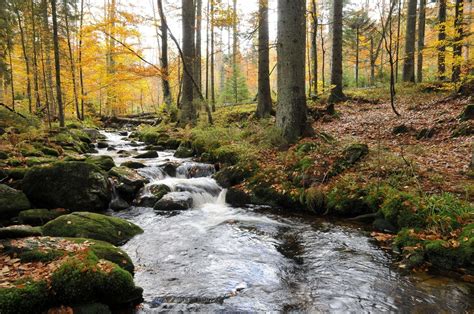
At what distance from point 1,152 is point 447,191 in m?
10.9

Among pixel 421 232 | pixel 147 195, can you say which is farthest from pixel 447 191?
pixel 147 195

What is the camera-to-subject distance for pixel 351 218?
684 centimetres

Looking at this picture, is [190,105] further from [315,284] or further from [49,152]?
[315,284]

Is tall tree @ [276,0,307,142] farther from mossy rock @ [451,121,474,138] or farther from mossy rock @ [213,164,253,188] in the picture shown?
mossy rock @ [451,121,474,138]

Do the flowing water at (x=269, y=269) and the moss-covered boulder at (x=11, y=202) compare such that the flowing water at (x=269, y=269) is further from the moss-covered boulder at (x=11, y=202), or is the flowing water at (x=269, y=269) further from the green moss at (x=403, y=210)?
the moss-covered boulder at (x=11, y=202)

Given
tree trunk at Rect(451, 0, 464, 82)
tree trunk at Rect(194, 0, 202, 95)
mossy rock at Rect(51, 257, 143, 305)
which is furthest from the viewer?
tree trunk at Rect(194, 0, 202, 95)

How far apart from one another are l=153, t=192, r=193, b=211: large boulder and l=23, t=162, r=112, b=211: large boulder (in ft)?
4.40

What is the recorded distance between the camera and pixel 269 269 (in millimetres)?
5031

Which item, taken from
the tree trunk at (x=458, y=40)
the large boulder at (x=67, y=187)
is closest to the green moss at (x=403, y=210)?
the large boulder at (x=67, y=187)

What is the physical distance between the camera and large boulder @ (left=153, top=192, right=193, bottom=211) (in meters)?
8.22

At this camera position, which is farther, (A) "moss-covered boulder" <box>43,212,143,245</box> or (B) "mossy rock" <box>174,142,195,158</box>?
(B) "mossy rock" <box>174,142,195,158</box>

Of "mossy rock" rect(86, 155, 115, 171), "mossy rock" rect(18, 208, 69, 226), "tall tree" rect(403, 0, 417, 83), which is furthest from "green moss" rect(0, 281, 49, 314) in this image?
"tall tree" rect(403, 0, 417, 83)

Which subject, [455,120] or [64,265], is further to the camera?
[455,120]

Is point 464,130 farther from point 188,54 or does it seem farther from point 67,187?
point 188,54
